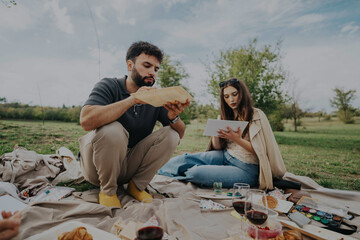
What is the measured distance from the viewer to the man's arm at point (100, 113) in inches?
86.2

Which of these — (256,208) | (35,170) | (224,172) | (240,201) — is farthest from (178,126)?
(35,170)

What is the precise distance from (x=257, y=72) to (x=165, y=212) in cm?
1177

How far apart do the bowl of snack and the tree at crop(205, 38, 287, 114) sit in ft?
36.9

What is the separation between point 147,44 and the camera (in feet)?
9.45

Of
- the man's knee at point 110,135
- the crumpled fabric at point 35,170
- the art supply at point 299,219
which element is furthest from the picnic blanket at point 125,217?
the crumpled fabric at point 35,170

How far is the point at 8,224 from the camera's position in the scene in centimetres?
119

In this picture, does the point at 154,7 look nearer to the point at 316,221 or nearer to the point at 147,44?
the point at 147,44

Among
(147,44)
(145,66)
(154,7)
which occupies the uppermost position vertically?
(154,7)

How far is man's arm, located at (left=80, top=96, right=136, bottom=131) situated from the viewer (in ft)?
7.18

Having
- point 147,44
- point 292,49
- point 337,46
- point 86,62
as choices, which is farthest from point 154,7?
point 292,49

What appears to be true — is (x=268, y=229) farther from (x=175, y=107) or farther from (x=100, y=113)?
(x=100, y=113)

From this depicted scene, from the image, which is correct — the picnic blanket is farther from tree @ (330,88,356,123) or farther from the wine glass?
tree @ (330,88,356,123)

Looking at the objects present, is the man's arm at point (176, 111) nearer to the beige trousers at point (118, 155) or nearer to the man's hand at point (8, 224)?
the beige trousers at point (118, 155)

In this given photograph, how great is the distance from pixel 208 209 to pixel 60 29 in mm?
6943
